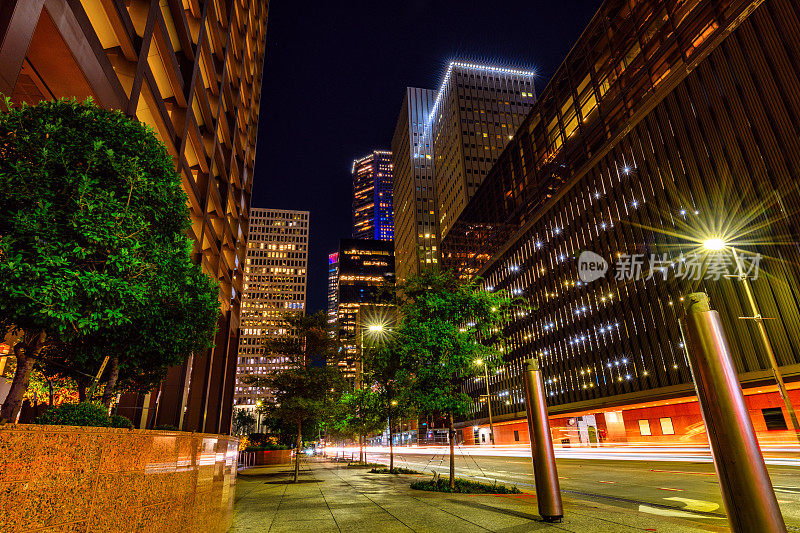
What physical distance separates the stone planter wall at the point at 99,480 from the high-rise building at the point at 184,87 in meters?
9.40

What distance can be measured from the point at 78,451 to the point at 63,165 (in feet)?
16.6

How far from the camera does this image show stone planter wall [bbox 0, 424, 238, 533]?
344 centimetres

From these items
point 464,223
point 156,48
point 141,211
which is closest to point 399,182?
point 464,223

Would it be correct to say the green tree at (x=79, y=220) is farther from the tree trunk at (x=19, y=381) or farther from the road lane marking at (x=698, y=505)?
the road lane marking at (x=698, y=505)

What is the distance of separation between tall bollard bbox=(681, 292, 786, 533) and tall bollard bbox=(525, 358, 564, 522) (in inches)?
150

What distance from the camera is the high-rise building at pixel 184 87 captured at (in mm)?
13281

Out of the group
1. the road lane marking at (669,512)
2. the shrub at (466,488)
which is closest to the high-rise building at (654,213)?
the shrub at (466,488)

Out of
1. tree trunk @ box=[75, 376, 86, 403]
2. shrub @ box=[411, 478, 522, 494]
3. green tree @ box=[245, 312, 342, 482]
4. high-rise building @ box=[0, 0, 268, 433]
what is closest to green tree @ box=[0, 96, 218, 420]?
high-rise building @ box=[0, 0, 268, 433]

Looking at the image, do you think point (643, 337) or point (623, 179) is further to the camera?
point (623, 179)

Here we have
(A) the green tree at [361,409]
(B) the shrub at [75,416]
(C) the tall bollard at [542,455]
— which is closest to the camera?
(B) the shrub at [75,416]

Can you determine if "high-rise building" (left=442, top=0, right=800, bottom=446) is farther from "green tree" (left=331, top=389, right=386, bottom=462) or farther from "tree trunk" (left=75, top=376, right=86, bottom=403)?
"tree trunk" (left=75, top=376, right=86, bottom=403)

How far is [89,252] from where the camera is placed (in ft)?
21.7

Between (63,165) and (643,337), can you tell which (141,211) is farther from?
(643,337)

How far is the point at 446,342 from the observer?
1470 centimetres
